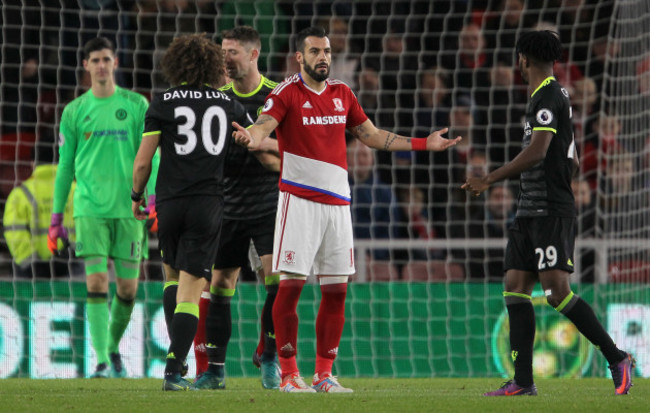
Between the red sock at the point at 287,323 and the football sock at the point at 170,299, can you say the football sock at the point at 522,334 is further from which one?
the football sock at the point at 170,299

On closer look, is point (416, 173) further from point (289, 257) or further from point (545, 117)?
point (545, 117)

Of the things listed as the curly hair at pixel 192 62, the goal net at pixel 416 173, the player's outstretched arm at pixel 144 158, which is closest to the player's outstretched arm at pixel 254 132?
the curly hair at pixel 192 62

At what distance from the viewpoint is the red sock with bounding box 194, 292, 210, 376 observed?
6.94 meters

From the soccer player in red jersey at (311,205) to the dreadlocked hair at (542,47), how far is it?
1.87 ft

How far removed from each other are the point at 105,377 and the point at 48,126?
3.55 meters

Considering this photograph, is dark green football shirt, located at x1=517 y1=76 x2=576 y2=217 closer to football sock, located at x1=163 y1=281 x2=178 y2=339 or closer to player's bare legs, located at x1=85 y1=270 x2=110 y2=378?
football sock, located at x1=163 y1=281 x2=178 y2=339

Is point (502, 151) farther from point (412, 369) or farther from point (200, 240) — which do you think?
point (200, 240)

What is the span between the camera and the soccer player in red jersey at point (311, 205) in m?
6.05

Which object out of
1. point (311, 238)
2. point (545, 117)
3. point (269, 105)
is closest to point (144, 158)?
point (269, 105)

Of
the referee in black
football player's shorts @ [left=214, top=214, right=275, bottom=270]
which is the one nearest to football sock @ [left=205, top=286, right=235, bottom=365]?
football player's shorts @ [left=214, top=214, right=275, bottom=270]

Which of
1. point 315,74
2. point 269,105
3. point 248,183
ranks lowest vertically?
point 248,183

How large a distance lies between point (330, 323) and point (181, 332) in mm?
768

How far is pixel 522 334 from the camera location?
19.6 feet

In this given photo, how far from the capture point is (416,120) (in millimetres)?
11461
